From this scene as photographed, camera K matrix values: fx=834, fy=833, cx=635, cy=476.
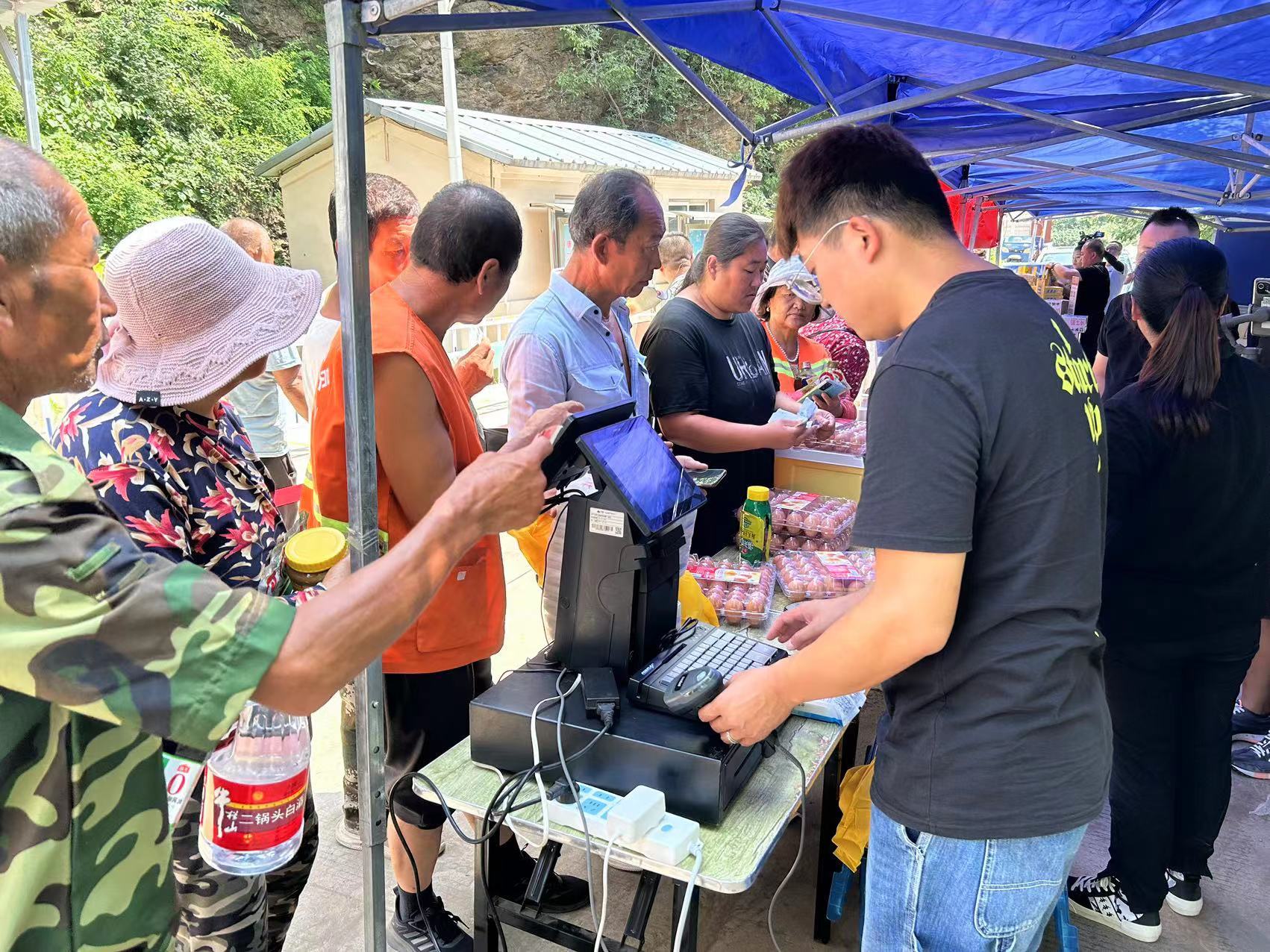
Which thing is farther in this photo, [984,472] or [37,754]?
[984,472]

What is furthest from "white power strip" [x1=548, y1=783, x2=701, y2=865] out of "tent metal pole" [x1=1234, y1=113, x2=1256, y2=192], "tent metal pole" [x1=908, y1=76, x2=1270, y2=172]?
"tent metal pole" [x1=1234, y1=113, x2=1256, y2=192]

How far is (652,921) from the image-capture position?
96.7 inches

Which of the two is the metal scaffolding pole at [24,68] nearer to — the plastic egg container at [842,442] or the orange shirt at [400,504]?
the orange shirt at [400,504]

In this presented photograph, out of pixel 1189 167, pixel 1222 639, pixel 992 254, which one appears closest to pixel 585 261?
pixel 1222 639

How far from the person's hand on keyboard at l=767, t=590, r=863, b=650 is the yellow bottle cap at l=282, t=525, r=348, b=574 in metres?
0.88

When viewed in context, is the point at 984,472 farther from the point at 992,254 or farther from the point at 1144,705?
the point at 992,254

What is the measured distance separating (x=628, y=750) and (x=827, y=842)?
123 cm

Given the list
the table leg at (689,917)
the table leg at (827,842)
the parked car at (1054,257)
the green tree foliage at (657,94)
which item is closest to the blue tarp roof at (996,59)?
the table leg at (689,917)

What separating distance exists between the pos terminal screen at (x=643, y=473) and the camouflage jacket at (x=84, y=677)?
682mm

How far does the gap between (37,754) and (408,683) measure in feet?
3.96

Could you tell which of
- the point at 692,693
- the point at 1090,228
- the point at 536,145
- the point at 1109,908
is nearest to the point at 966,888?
the point at 692,693

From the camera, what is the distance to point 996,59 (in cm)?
346

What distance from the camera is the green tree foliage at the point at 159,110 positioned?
44.3 ft

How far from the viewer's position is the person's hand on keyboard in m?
1.64
